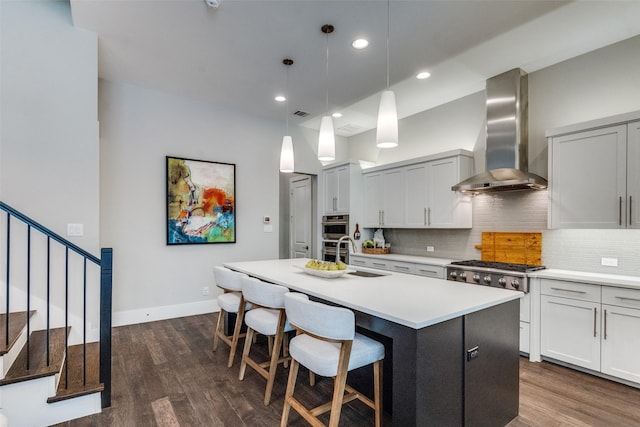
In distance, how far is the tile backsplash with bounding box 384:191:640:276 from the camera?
9.93 ft

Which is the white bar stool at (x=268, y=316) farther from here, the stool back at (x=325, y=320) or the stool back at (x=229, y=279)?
the stool back at (x=325, y=320)

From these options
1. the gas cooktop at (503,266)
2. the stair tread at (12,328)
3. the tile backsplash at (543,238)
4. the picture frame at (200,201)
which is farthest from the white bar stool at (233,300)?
the tile backsplash at (543,238)

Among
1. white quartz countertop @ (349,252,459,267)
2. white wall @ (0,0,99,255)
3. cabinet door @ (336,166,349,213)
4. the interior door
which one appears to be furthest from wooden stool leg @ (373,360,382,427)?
the interior door

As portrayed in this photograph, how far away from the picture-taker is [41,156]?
2898 mm

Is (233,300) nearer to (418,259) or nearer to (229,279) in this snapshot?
(229,279)

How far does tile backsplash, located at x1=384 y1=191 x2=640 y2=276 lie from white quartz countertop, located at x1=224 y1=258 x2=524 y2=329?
179 centimetres

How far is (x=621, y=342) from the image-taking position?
259cm

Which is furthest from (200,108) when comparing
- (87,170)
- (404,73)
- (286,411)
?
(286,411)

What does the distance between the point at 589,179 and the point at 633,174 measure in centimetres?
30

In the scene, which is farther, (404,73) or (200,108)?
(200,108)

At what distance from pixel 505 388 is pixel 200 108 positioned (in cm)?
466

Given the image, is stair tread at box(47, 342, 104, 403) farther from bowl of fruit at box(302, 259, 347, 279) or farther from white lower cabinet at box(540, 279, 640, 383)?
white lower cabinet at box(540, 279, 640, 383)

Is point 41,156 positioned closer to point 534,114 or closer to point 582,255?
point 534,114

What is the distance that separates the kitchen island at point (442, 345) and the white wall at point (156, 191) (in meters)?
2.71
